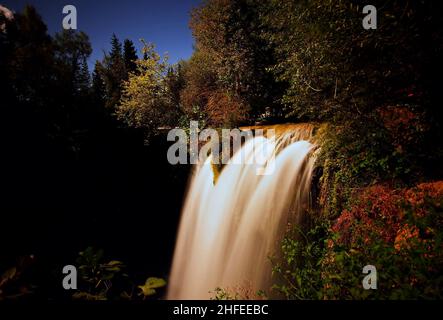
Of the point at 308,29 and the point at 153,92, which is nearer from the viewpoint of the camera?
the point at 308,29

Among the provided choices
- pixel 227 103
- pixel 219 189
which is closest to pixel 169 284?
pixel 219 189

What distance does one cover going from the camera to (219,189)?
9562 mm

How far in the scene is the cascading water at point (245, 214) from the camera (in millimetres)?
7078

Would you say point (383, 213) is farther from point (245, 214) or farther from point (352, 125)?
point (245, 214)

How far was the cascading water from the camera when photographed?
7.08m

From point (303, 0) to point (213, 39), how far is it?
901 cm

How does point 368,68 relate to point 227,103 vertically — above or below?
below

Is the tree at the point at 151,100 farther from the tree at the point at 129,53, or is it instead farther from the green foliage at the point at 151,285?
the tree at the point at 129,53

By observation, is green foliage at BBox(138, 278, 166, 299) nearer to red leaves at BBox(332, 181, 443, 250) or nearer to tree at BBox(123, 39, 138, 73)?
red leaves at BBox(332, 181, 443, 250)

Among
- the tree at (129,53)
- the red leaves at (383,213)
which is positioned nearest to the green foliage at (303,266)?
the red leaves at (383,213)

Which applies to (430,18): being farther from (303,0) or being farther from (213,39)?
(213,39)

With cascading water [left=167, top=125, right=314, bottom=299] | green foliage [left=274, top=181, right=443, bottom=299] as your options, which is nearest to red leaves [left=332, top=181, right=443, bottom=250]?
green foliage [left=274, top=181, right=443, bottom=299]

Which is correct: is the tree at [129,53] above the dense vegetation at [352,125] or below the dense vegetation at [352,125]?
above

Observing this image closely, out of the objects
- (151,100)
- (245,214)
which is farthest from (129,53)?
(245,214)
